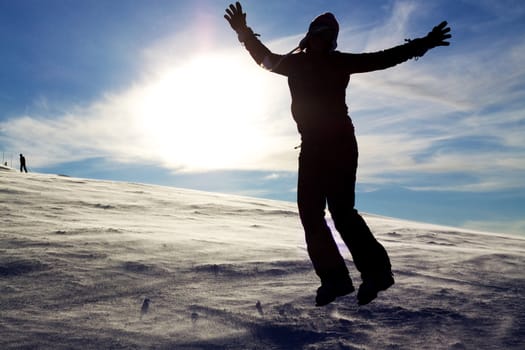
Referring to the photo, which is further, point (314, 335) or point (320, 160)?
point (320, 160)

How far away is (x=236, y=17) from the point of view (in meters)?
3.28

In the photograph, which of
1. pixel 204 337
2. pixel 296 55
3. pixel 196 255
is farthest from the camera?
pixel 196 255

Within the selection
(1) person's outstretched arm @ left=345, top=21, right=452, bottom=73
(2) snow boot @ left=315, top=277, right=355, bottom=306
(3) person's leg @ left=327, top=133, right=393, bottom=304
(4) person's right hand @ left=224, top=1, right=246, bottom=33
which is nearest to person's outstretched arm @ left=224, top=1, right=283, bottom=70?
(4) person's right hand @ left=224, top=1, right=246, bottom=33

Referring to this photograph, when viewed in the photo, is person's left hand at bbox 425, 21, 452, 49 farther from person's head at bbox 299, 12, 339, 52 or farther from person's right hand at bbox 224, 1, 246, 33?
person's right hand at bbox 224, 1, 246, 33

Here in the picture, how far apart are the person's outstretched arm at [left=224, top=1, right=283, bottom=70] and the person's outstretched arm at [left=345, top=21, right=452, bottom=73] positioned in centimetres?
58

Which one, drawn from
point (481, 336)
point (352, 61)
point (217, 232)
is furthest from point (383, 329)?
point (217, 232)

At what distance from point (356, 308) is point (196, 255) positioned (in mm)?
1774

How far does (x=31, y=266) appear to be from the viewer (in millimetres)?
3406

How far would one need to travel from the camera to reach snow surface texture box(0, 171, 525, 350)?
238 centimetres

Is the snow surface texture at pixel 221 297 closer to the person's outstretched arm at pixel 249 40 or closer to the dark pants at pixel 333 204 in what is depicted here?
the dark pants at pixel 333 204

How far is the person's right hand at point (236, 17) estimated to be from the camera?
128 inches

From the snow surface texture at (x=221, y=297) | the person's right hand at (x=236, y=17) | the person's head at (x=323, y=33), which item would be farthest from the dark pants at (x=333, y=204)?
the person's right hand at (x=236, y=17)

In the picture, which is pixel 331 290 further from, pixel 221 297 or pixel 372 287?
pixel 221 297

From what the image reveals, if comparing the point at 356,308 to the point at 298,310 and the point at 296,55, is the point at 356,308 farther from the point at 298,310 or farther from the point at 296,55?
the point at 296,55
